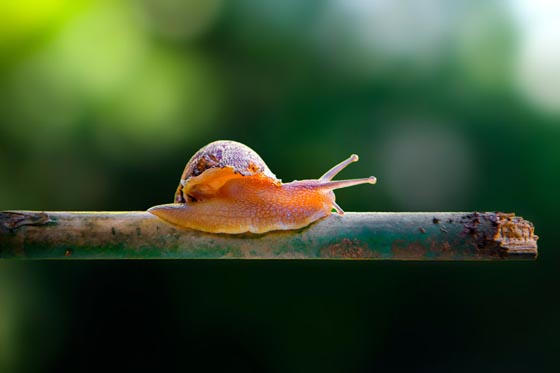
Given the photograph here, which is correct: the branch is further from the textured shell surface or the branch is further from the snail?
the textured shell surface

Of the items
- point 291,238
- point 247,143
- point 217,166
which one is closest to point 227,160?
point 217,166

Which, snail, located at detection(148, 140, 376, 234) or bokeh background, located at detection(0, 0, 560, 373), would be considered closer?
snail, located at detection(148, 140, 376, 234)

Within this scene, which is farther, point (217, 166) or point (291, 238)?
point (217, 166)

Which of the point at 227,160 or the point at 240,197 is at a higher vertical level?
the point at 227,160

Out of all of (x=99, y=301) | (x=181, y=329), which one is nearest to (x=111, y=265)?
(x=99, y=301)

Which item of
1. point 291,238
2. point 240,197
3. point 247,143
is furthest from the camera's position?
point 247,143

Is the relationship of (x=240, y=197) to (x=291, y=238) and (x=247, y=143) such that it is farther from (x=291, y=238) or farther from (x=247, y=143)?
(x=247, y=143)

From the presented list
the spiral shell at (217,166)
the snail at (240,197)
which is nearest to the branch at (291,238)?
the snail at (240,197)

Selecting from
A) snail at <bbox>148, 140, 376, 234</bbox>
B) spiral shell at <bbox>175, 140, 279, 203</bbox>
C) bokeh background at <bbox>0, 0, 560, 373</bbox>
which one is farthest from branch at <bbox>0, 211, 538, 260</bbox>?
bokeh background at <bbox>0, 0, 560, 373</bbox>
